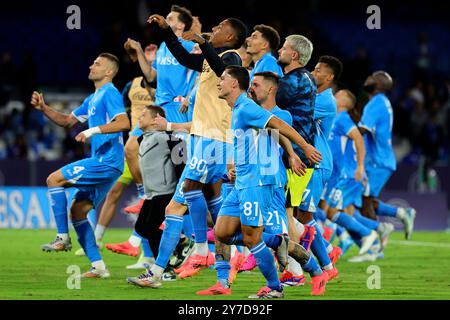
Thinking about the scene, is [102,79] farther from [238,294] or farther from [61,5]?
[61,5]

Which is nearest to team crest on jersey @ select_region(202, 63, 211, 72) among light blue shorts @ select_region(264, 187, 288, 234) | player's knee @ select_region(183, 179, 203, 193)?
player's knee @ select_region(183, 179, 203, 193)

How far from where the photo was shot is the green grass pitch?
30.8 feet

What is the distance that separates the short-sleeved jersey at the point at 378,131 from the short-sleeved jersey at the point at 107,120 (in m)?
5.04

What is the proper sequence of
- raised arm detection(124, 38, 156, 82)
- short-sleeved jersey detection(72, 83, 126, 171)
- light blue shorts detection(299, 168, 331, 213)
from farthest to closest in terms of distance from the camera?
raised arm detection(124, 38, 156, 82) < short-sleeved jersey detection(72, 83, 126, 171) < light blue shorts detection(299, 168, 331, 213)

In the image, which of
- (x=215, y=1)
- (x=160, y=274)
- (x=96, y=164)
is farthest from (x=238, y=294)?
(x=215, y=1)

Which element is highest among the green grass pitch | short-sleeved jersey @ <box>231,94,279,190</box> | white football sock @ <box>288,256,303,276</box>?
short-sleeved jersey @ <box>231,94,279,190</box>

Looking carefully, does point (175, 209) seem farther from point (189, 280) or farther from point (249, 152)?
point (249, 152)

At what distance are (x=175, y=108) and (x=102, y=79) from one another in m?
0.99

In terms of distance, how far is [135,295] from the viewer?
361 inches

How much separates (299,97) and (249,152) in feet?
4.49

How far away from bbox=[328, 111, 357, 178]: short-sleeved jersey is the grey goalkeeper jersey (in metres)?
3.67

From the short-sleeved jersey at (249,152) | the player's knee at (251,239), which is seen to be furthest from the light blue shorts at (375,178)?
the player's knee at (251,239)

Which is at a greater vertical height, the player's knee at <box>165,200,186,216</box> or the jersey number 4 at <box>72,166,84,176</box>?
the jersey number 4 at <box>72,166,84,176</box>

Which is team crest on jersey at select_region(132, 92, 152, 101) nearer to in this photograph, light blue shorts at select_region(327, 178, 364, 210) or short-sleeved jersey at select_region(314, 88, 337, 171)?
light blue shorts at select_region(327, 178, 364, 210)
